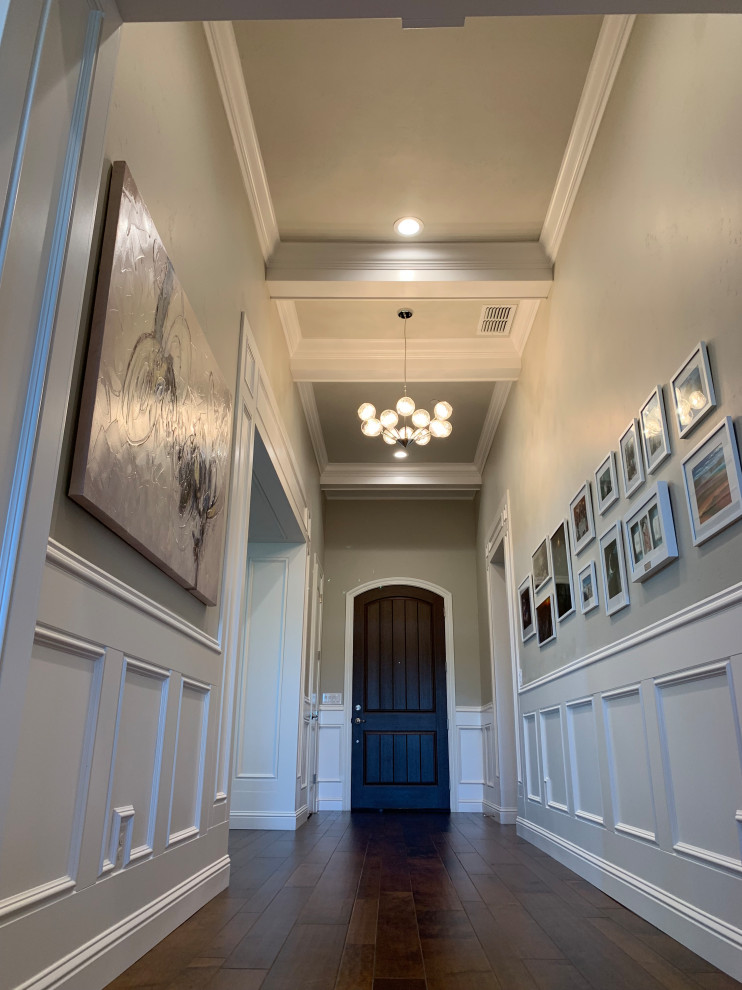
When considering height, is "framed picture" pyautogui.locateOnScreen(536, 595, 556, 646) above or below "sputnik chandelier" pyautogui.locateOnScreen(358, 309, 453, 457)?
below

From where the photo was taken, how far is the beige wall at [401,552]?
7.84 meters

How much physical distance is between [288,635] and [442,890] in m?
3.01

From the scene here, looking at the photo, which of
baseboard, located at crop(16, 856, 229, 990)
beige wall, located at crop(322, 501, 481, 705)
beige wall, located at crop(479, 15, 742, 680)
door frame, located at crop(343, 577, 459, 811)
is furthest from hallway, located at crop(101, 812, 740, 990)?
beige wall, located at crop(322, 501, 481, 705)

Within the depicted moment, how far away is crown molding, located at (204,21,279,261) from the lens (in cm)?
294

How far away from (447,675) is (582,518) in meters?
4.56

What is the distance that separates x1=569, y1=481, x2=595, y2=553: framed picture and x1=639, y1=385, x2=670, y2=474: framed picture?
0.75m

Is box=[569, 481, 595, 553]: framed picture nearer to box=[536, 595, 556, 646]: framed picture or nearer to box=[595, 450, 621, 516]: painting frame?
box=[595, 450, 621, 516]: painting frame

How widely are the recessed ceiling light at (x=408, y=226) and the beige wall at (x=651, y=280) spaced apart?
2.77 ft

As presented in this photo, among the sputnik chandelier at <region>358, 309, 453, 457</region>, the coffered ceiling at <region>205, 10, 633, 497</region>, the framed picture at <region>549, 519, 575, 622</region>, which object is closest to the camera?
the coffered ceiling at <region>205, 10, 633, 497</region>

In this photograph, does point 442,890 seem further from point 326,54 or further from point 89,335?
point 326,54

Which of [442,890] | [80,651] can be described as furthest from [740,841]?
[80,651]

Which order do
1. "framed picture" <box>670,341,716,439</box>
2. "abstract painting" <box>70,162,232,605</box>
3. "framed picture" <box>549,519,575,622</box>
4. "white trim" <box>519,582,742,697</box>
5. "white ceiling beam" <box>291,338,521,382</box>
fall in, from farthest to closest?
"white ceiling beam" <box>291,338,521,382</box> → "framed picture" <box>549,519,575,622</box> → "framed picture" <box>670,341,716,439</box> → "white trim" <box>519,582,742,697</box> → "abstract painting" <box>70,162,232,605</box>

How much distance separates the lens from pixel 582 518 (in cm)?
352

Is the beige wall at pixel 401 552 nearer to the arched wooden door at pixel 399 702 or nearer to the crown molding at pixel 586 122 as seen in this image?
the arched wooden door at pixel 399 702
